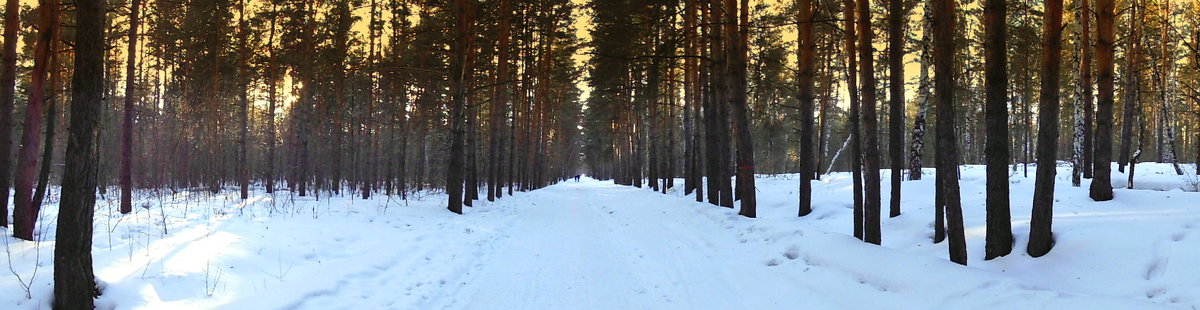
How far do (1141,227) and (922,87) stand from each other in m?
8.70

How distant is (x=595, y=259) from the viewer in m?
7.29

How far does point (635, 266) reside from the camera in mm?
6824

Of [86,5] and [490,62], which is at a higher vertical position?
[490,62]

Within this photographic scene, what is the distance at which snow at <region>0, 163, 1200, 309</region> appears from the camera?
15.4ft

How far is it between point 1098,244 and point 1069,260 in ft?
1.42

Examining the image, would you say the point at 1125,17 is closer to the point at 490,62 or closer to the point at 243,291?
the point at 490,62

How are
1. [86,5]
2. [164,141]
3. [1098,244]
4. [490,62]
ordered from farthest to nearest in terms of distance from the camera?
[164,141], [490,62], [1098,244], [86,5]

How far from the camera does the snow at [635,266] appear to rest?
468 cm

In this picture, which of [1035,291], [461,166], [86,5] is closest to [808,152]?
[1035,291]

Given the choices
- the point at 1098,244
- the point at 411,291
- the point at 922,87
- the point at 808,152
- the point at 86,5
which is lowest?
the point at 411,291

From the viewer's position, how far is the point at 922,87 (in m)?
14.2

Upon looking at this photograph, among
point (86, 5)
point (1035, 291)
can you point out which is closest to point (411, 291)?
point (86, 5)

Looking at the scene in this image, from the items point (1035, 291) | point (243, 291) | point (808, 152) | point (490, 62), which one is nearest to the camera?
point (1035, 291)

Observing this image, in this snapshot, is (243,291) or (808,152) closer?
(243,291)
